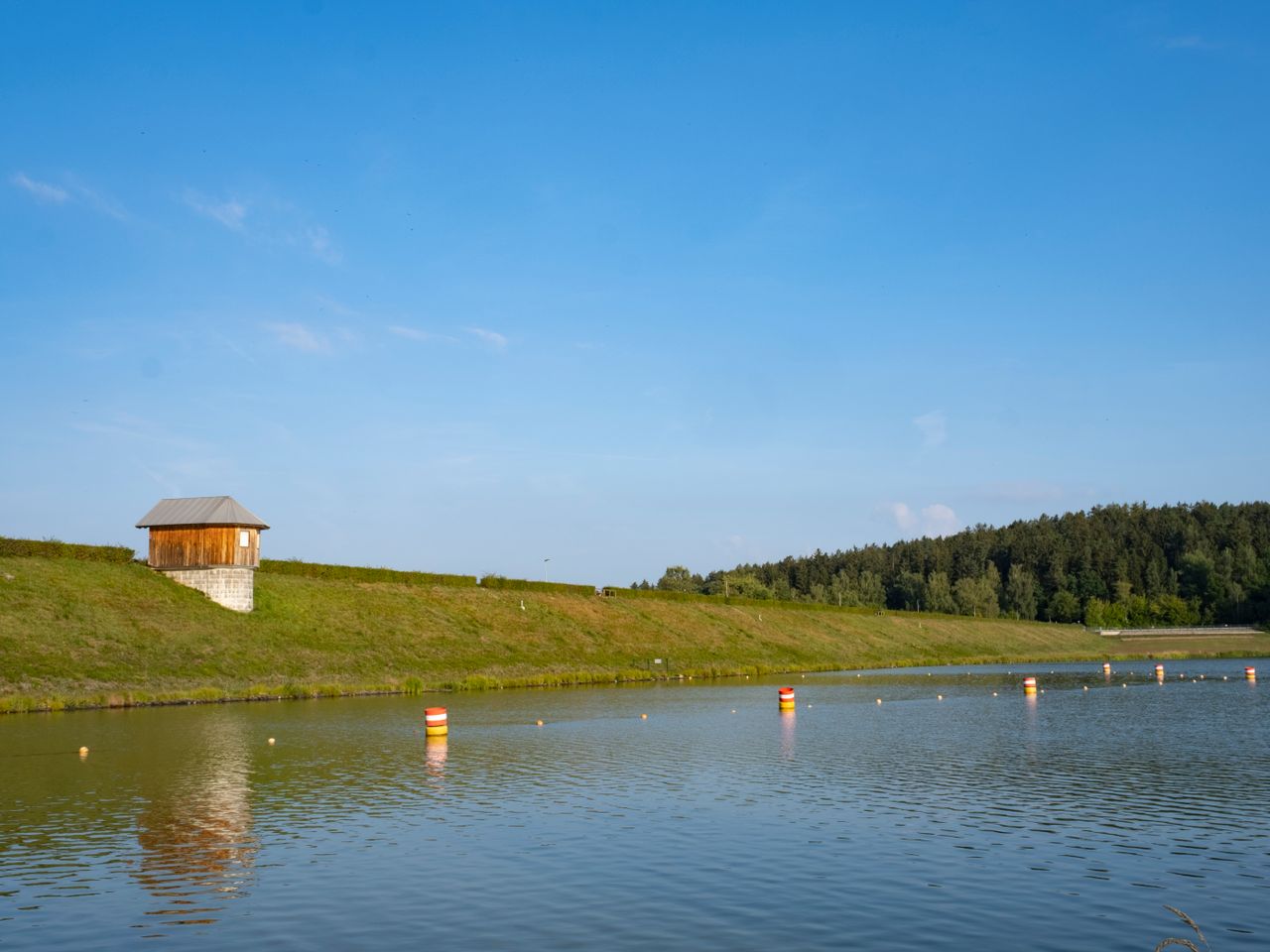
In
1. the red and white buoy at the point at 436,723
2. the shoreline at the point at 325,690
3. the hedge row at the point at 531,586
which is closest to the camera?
the red and white buoy at the point at 436,723

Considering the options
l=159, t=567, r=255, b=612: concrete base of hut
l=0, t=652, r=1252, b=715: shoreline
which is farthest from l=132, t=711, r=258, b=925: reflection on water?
l=159, t=567, r=255, b=612: concrete base of hut

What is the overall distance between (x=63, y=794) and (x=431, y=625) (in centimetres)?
6112

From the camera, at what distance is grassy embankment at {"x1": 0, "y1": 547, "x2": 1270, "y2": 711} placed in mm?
65438

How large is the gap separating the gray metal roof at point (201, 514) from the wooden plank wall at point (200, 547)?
484mm

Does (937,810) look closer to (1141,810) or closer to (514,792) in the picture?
(1141,810)

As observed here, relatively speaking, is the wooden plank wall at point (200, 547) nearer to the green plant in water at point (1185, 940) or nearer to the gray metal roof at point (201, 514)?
the gray metal roof at point (201, 514)

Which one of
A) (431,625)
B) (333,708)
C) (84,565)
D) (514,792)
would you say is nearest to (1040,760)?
(514,792)

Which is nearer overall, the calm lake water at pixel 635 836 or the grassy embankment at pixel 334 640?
the calm lake water at pixel 635 836

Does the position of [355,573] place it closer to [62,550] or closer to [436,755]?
[62,550]

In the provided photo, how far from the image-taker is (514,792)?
107 feet

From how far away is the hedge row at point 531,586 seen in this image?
115m

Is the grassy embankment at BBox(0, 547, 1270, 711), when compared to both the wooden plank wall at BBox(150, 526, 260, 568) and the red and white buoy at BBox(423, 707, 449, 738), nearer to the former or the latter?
the wooden plank wall at BBox(150, 526, 260, 568)

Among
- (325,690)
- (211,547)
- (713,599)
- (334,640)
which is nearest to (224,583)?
(211,547)

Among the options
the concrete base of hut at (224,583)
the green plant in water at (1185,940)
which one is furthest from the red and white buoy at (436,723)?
the concrete base of hut at (224,583)
